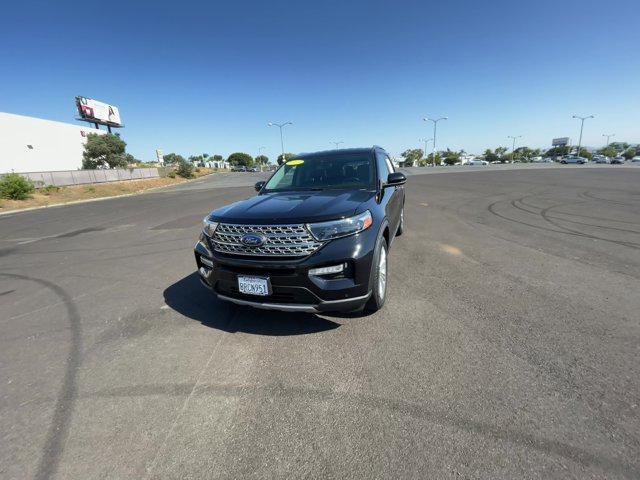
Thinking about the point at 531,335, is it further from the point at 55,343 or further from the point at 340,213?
the point at 55,343

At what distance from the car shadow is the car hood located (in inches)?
44.6

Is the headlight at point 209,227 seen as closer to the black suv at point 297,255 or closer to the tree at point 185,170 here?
the black suv at point 297,255

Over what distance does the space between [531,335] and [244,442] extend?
8.68ft

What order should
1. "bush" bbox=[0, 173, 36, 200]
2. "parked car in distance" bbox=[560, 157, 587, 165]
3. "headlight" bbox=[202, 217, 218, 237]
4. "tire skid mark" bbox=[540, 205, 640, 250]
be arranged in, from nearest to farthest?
"headlight" bbox=[202, 217, 218, 237], "tire skid mark" bbox=[540, 205, 640, 250], "bush" bbox=[0, 173, 36, 200], "parked car in distance" bbox=[560, 157, 587, 165]

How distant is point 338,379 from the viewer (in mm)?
2406

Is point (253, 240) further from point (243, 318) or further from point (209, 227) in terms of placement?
point (243, 318)

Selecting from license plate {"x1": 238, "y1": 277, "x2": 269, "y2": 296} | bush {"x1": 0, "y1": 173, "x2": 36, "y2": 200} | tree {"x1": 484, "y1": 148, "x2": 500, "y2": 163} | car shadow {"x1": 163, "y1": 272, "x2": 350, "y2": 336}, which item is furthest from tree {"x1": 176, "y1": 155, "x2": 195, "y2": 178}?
tree {"x1": 484, "y1": 148, "x2": 500, "y2": 163}

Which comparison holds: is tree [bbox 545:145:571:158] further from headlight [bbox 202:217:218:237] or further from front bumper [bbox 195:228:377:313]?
headlight [bbox 202:217:218:237]

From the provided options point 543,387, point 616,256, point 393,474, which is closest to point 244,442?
point 393,474

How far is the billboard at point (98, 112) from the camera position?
52.9m

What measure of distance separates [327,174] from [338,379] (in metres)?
2.73

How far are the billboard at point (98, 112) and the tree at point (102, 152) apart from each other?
278 inches

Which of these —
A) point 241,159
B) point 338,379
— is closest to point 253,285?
point 338,379

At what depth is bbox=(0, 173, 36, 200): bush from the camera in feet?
66.1
